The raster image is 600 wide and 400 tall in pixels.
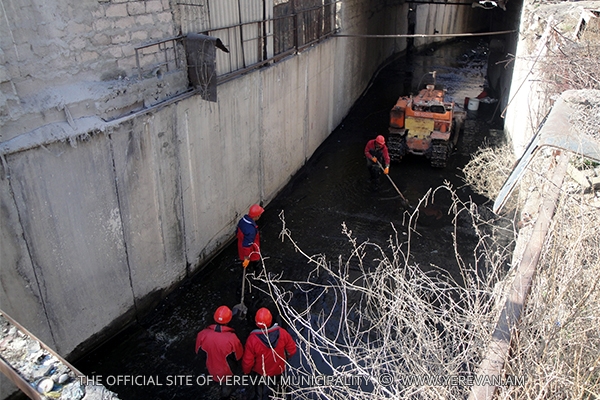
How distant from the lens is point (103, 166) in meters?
5.96

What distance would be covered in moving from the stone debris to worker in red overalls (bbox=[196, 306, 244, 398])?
8.37 ft

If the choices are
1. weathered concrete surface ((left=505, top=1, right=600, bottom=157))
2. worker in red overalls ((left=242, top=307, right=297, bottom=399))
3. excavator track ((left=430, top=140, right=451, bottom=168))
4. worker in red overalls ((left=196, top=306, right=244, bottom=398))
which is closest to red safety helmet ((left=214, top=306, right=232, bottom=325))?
worker in red overalls ((left=196, top=306, right=244, bottom=398))

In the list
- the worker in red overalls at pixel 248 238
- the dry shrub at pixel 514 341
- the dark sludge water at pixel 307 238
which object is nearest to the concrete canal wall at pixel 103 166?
the dark sludge water at pixel 307 238

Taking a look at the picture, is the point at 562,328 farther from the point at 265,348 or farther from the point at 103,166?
the point at 103,166

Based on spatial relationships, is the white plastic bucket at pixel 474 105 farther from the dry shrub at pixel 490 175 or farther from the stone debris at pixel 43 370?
the stone debris at pixel 43 370

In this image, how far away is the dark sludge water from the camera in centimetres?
629

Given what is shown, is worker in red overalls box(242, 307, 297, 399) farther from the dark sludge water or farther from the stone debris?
the stone debris

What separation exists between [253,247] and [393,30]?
18.0 m

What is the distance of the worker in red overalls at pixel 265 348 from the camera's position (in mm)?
5290

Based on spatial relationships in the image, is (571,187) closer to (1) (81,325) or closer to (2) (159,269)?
(2) (159,269)

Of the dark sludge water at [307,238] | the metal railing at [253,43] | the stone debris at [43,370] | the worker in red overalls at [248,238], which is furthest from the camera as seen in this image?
the worker in red overalls at [248,238]

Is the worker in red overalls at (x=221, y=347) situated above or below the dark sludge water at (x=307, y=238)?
above

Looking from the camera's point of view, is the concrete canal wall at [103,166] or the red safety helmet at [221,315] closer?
the concrete canal wall at [103,166]

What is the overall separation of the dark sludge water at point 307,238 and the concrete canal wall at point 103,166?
36cm
